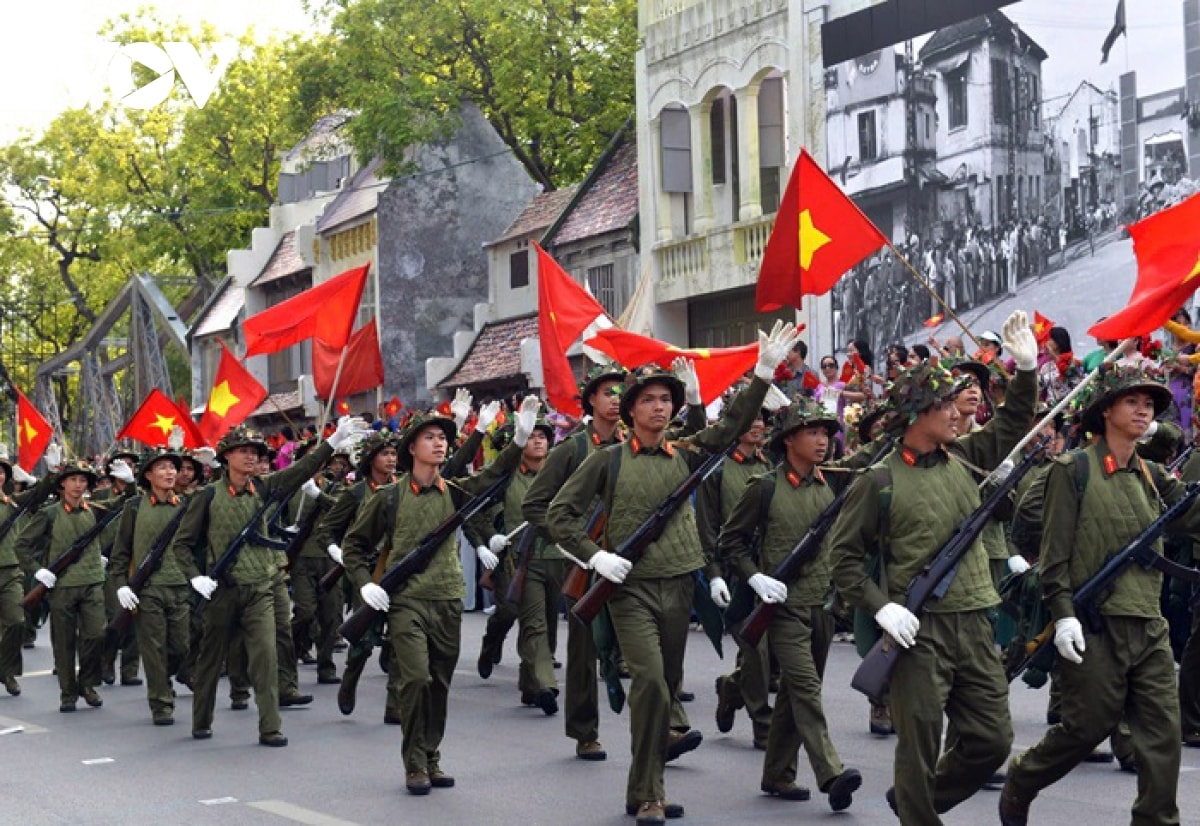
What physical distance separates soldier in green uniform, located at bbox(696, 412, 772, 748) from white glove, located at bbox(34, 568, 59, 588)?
6.51 metres

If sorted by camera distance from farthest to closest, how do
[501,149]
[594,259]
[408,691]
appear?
[501,149], [594,259], [408,691]

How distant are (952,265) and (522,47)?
17.0m

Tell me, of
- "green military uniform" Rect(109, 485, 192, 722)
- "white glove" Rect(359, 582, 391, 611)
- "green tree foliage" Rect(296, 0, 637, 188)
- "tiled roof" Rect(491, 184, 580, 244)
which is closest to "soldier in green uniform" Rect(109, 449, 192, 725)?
"green military uniform" Rect(109, 485, 192, 722)

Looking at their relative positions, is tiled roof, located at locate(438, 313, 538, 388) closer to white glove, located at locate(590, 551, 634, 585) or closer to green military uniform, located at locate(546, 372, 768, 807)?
green military uniform, located at locate(546, 372, 768, 807)

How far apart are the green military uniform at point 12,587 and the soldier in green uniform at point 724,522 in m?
7.04

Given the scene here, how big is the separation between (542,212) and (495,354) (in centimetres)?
287

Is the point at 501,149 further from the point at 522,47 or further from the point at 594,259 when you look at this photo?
the point at 594,259

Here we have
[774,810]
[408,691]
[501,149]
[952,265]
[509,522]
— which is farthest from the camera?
[501,149]

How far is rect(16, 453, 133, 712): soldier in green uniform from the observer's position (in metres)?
16.1

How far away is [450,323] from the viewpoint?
47250 mm

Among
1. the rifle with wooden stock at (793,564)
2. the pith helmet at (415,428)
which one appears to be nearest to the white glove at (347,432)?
the pith helmet at (415,428)

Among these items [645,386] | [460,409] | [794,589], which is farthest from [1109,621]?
[460,409]

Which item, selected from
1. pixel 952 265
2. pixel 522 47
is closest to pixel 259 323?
pixel 952 265

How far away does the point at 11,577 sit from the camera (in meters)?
17.9
